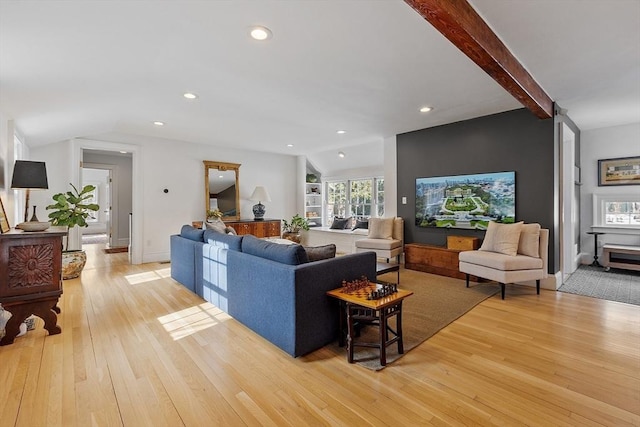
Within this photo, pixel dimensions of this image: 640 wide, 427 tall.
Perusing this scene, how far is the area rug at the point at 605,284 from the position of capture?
139 inches

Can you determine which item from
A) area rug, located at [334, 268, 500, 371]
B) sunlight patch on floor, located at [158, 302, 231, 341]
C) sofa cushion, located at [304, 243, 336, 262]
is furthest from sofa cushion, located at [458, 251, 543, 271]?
sunlight patch on floor, located at [158, 302, 231, 341]

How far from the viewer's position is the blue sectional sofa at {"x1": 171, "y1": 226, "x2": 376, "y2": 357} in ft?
7.11

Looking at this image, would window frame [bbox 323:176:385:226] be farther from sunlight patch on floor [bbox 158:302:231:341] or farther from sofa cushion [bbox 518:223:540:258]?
sunlight patch on floor [bbox 158:302:231:341]

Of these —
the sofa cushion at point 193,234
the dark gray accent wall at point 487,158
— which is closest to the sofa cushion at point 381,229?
the dark gray accent wall at point 487,158

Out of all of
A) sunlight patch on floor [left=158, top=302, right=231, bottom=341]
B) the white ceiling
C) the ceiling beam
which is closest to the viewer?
the ceiling beam

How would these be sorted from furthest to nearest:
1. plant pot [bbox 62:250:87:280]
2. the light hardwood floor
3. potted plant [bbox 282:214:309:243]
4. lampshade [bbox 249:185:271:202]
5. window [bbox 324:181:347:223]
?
window [bbox 324:181:347:223], potted plant [bbox 282:214:309:243], lampshade [bbox 249:185:271:202], plant pot [bbox 62:250:87:280], the light hardwood floor

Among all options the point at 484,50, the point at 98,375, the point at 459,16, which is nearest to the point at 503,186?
the point at 484,50

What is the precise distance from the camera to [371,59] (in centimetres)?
257

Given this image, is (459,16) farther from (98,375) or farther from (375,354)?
(98,375)

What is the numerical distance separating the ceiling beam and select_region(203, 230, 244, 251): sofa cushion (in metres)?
2.34

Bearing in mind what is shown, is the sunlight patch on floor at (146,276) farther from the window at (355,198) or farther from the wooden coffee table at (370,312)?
the window at (355,198)

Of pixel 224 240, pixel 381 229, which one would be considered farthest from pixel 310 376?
pixel 381 229

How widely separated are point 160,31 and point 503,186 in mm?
4383

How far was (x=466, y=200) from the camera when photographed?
458 cm
